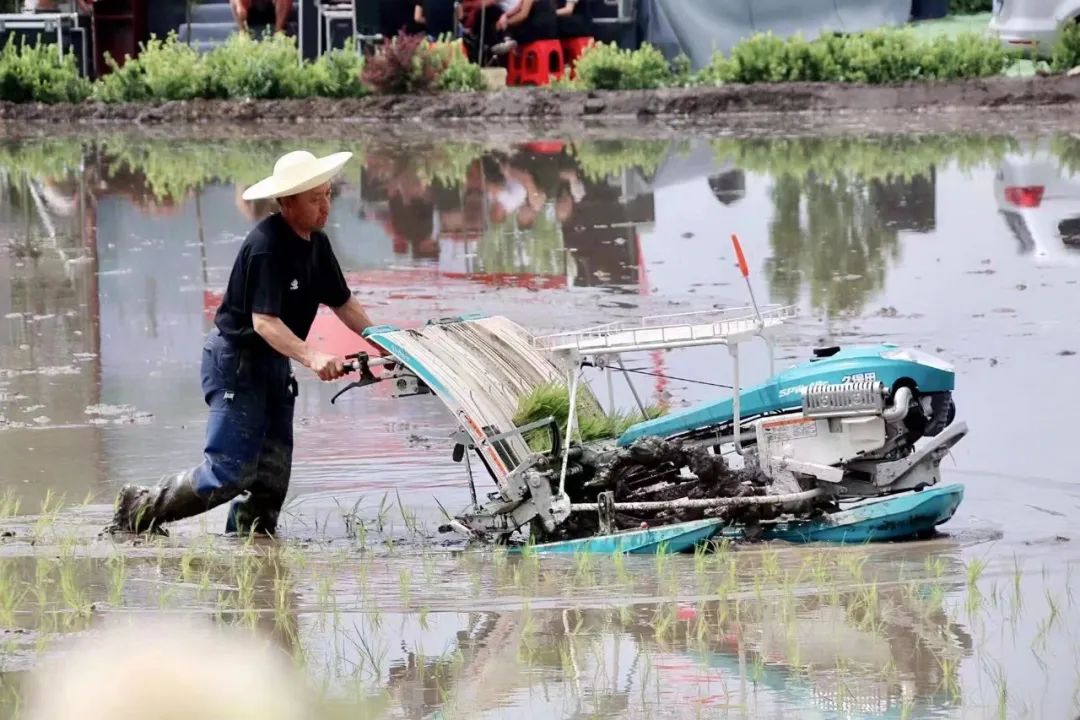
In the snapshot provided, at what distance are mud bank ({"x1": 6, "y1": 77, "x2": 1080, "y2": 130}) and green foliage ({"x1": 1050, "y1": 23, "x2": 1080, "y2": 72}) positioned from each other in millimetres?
358

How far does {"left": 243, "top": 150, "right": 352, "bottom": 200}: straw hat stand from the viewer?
6.82m

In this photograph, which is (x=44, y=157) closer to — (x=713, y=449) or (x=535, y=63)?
(x=535, y=63)

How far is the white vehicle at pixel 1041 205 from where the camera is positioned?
1323 cm

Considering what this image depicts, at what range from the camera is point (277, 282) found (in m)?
6.90

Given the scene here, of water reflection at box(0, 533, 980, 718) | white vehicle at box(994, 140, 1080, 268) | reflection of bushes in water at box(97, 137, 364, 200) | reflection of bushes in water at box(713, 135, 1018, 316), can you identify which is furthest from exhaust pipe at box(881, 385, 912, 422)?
reflection of bushes in water at box(97, 137, 364, 200)

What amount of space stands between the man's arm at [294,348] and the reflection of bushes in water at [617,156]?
11.4 m

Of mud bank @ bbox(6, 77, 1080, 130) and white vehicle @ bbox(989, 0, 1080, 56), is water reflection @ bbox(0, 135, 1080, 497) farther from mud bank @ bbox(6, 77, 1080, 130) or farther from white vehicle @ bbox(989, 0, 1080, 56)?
white vehicle @ bbox(989, 0, 1080, 56)

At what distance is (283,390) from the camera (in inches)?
283

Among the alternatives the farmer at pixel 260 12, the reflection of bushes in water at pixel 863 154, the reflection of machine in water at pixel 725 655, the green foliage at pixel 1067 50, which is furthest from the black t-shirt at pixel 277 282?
the farmer at pixel 260 12

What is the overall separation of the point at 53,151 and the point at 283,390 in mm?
16250

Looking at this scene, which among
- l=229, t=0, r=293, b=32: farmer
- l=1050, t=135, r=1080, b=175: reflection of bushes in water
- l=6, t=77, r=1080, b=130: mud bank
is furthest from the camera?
l=229, t=0, r=293, b=32: farmer

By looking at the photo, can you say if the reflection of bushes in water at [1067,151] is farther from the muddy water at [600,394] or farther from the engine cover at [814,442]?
the engine cover at [814,442]

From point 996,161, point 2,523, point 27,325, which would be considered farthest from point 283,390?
point 996,161

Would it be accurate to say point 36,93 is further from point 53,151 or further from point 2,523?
point 2,523
